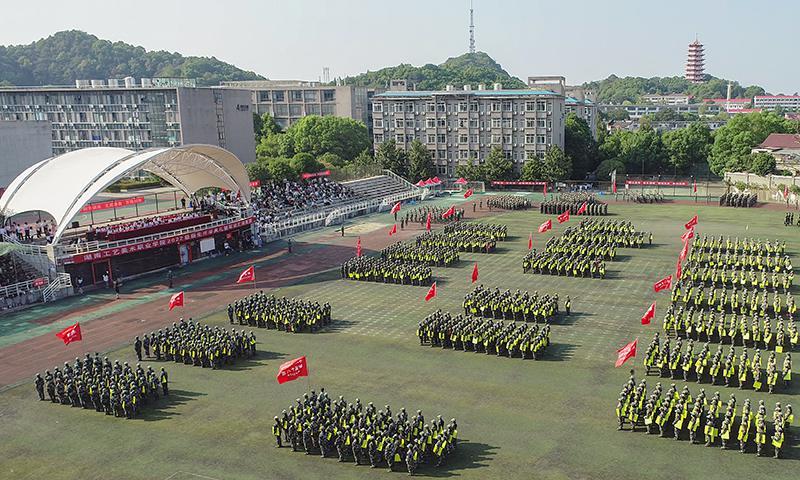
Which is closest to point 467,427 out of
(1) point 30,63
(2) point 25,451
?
(2) point 25,451

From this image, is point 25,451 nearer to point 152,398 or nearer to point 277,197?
point 152,398

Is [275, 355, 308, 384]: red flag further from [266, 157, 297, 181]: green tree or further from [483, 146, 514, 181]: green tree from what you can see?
[483, 146, 514, 181]: green tree

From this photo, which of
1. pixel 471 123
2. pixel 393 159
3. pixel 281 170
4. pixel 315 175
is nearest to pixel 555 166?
pixel 471 123

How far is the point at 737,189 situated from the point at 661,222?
834 inches

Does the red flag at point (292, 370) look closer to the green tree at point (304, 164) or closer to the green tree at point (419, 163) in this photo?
the green tree at point (304, 164)

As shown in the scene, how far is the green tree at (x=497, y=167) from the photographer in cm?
7925

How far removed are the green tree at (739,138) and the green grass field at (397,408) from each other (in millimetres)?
59379

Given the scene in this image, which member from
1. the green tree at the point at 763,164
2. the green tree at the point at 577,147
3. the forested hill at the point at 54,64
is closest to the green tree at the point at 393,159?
the green tree at the point at 577,147

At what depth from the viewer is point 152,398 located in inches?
939

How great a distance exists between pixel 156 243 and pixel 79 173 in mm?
6080

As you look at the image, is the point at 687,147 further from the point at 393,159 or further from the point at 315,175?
the point at 315,175

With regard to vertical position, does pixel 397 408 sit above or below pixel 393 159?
below

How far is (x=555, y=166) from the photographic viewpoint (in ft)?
256

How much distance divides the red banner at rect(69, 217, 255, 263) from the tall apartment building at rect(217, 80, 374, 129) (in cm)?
7092
